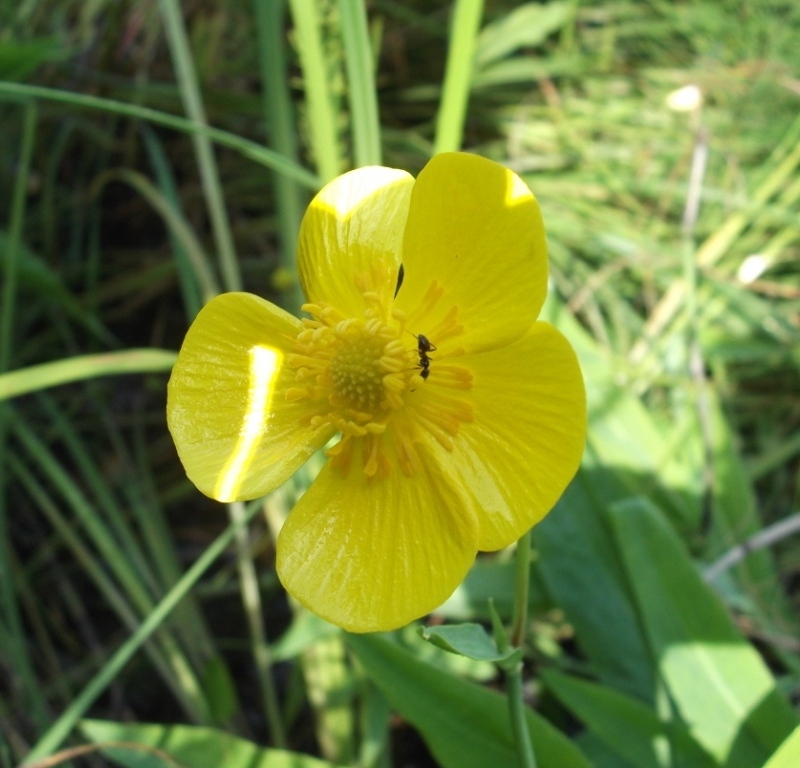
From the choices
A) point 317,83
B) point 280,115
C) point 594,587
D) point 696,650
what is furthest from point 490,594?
point 280,115

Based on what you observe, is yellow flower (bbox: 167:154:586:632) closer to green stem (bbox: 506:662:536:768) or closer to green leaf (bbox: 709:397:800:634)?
green stem (bbox: 506:662:536:768)

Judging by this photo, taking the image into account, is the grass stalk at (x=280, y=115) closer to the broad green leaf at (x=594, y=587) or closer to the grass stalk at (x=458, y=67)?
the grass stalk at (x=458, y=67)

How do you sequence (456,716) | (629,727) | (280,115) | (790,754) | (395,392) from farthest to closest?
(280,115) < (629,727) < (456,716) < (395,392) < (790,754)

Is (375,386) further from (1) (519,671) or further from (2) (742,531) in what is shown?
(2) (742,531)

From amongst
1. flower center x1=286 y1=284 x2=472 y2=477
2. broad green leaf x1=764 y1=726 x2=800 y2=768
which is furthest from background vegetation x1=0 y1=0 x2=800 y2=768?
flower center x1=286 y1=284 x2=472 y2=477

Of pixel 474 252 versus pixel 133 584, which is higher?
pixel 474 252
